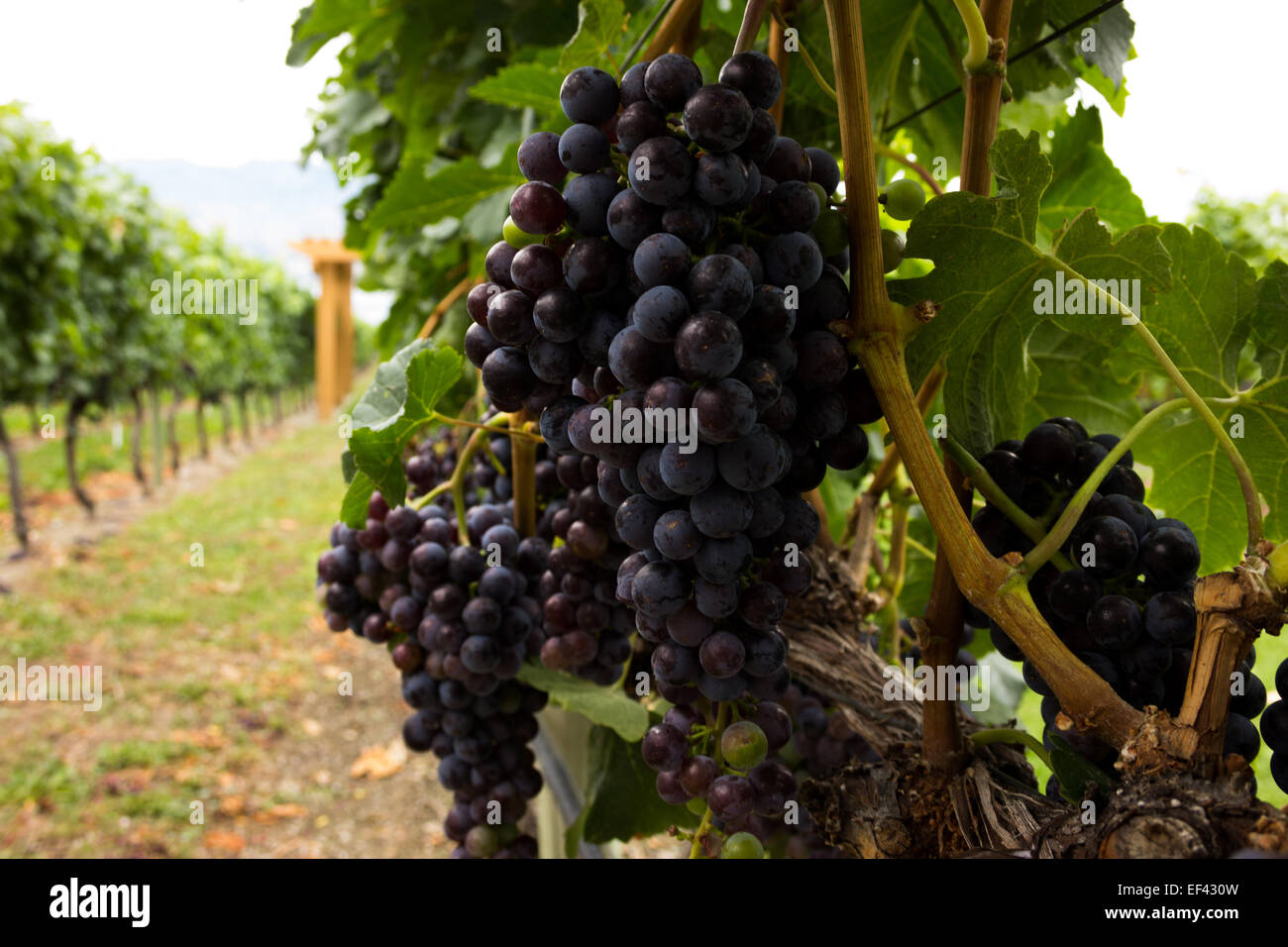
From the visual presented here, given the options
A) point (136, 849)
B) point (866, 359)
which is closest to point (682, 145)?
point (866, 359)

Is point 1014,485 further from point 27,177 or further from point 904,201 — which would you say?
point 27,177

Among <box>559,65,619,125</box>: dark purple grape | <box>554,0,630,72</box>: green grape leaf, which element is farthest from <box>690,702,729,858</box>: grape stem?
<box>554,0,630,72</box>: green grape leaf

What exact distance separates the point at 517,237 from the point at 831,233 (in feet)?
0.85

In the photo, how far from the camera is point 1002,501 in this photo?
0.71m

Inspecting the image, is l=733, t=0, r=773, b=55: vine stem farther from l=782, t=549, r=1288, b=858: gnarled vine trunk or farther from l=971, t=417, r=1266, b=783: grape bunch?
l=782, t=549, r=1288, b=858: gnarled vine trunk

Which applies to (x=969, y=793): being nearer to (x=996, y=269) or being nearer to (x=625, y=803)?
(x=996, y=269)

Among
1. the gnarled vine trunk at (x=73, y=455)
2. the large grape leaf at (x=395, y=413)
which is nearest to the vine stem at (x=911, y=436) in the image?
the large grape leaf at (x=395, y=413)

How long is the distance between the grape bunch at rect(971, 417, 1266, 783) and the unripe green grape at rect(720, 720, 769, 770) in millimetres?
232

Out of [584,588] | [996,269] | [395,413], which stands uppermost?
[996,269]

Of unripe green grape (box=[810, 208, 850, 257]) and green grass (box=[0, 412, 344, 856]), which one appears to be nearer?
unripe green grape (box=[810, 208, 850, 257])

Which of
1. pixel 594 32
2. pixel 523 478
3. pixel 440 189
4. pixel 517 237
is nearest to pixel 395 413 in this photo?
pixel 523 478

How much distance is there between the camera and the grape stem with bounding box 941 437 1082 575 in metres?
0.70

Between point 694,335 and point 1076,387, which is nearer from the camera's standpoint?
point 694,335

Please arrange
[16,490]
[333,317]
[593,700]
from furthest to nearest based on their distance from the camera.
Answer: [333,317] → [16,490] → [593,700]
